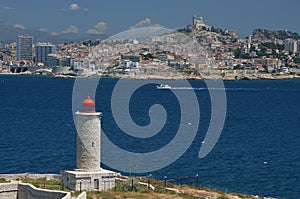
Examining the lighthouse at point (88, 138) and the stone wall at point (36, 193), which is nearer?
the stone wall at point (36, 193)

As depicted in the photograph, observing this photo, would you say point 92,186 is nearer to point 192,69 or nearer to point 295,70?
point 192,69

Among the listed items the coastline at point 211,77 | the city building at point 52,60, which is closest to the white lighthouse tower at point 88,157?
the coastline at point 211,77

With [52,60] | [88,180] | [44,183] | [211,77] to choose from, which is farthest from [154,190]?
[52,60]

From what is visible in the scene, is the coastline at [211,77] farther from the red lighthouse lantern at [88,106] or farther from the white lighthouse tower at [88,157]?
the white lighthouse tower at [88,157]

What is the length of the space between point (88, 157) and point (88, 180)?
613 mm

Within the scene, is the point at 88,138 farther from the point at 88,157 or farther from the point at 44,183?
the point at 44,183

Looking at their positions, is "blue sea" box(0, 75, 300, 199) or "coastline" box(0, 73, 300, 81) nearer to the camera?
"blue sea" box(0, 75, 300, 199)

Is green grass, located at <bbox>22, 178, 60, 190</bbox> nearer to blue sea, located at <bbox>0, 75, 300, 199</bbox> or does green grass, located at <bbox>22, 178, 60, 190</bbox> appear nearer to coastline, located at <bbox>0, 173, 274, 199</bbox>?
coastline, located at <bbox>0, 173, 274, 199</bbox>

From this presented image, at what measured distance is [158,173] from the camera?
85.5 feet

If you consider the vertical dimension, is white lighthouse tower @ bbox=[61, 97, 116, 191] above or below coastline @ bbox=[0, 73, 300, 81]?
below

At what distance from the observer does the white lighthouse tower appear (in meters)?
15.8

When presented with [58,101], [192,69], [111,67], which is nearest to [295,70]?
[192,69]

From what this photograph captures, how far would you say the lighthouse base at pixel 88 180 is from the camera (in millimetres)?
15695

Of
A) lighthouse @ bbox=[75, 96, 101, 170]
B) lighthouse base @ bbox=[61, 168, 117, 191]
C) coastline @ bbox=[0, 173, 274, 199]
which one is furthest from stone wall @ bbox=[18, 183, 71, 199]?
lighthouse @ bbox=[75, 96, 101, 170]
